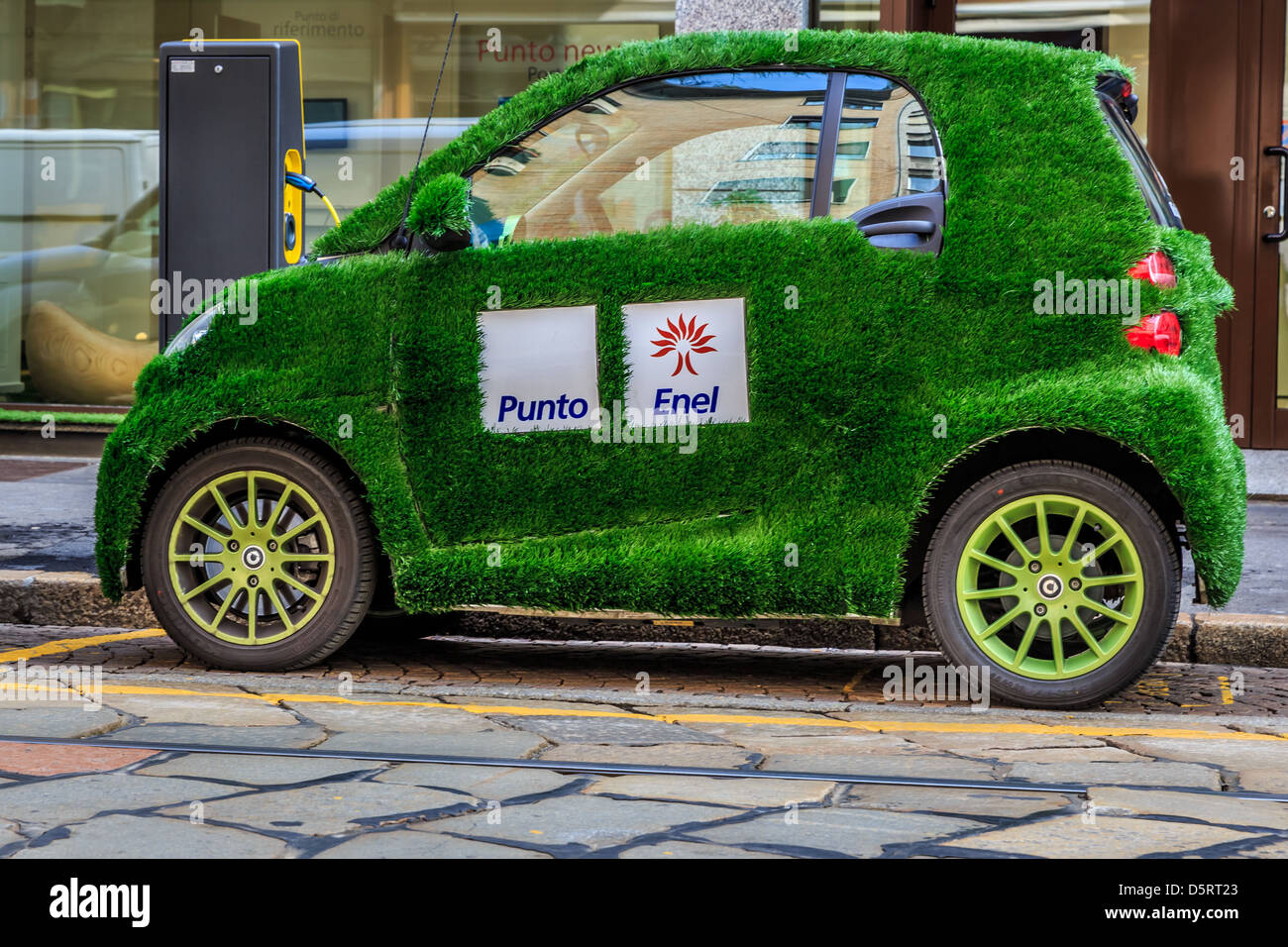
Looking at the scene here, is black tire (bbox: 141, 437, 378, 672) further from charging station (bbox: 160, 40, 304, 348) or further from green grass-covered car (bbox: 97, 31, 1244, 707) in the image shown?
charging station (bbox: 160, 40, 304, 348)

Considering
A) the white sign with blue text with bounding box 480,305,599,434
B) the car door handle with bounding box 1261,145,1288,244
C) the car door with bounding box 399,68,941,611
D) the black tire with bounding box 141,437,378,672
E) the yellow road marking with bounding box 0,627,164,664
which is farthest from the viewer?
the car door handle with bounding box 1261,145,1288,244

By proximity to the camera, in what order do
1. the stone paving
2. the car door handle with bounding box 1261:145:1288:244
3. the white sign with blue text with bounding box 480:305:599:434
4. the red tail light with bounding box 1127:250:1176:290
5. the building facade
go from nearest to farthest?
the stone paving → the red tail light with bounding box 1127:250:1176:290 → the white sign with blue text with bounding box 480:305:599:434 → the car door handle with bounding box 1261:145:1288:244 → the building facade

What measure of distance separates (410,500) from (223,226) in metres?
2.80

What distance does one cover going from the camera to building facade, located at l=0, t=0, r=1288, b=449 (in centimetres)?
976

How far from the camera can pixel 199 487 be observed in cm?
527

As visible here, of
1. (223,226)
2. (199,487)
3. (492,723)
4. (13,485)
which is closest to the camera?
(492,723)

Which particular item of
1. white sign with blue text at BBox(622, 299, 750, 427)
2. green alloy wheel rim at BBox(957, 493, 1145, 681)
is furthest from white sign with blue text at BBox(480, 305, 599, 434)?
green alloy wheel rim at BBox(957, 493, 1145, 681)

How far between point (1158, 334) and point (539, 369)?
1.78 metres

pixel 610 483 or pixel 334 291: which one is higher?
pixel 334 291

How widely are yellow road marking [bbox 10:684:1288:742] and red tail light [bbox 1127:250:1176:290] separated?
1.25 meters

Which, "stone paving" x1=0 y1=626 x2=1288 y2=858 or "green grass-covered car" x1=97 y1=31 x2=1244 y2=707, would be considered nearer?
"stone paving" x1=0 y1=626 x2=1288 y2=858

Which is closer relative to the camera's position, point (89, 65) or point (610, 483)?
point (610, 483)
